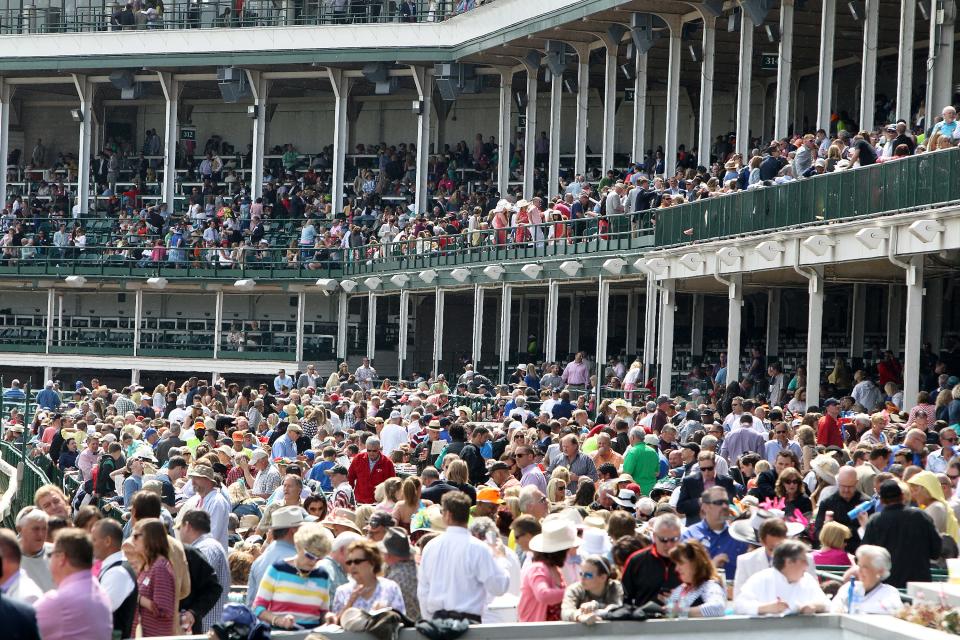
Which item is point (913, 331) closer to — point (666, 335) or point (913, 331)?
point (913, 331)

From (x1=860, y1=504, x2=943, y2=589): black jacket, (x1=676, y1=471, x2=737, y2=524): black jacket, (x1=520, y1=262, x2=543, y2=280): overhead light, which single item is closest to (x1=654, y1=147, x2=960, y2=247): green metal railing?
(x1=520, y1=262, x2=543, y2=280): overhead light

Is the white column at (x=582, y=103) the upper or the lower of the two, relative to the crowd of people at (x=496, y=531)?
upper

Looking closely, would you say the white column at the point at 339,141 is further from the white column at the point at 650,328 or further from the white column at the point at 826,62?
the white column at the point at 826,62

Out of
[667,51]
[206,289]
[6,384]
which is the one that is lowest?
[6,384]

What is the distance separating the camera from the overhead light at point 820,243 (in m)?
21.7

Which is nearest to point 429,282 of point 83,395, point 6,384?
point 83,395

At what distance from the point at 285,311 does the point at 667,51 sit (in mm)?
13722

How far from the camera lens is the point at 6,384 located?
4684cm

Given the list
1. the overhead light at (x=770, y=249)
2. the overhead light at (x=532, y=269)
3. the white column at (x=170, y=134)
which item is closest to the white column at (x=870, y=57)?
the overhead light at (x=770, y=249)

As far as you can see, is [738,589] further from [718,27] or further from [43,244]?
[43,244]

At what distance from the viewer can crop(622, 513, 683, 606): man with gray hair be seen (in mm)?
8938

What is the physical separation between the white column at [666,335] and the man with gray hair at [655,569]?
1869 cm

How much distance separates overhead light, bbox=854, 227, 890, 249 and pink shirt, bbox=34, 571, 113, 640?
583 inches

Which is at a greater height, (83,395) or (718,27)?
(718,27)
